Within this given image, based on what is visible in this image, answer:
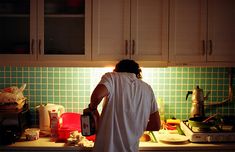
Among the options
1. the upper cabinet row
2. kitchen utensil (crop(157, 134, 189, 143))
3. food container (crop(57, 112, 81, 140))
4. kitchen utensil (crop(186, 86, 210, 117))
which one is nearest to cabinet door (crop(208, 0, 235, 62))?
the upper cabinet row

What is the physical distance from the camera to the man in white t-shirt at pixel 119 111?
2.06 m

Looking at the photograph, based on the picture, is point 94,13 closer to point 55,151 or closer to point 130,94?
point 130,94

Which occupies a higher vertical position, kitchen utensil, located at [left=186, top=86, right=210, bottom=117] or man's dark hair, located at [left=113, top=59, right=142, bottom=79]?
man's dark hair, located at [left=113, top=59, right=142, bottom=79]

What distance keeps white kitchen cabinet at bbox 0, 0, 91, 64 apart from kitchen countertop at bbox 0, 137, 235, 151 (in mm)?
674

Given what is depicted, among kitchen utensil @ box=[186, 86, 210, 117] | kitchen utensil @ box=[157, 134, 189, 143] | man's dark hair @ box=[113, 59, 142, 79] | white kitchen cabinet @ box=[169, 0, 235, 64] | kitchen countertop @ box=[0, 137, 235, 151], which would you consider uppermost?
white kitchen cabinet @ box=[169, 0, 235, 64]

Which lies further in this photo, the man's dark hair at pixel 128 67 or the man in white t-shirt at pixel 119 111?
the man's dark hair at pixel 128 67

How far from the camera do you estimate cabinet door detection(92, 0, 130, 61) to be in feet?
8.41

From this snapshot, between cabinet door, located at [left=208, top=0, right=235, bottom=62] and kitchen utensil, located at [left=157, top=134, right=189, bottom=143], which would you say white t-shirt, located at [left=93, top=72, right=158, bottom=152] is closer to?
kitchen utensil, located at [left=157, top=134, right=189, bottom=143]

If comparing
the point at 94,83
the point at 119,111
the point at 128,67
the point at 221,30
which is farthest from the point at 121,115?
the point at 221,30

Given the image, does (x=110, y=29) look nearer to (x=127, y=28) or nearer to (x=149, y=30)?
(x=127, y=28)

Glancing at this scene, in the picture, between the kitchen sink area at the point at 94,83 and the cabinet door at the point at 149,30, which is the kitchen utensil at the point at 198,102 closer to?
the kitchen sink area at the point at 94,83

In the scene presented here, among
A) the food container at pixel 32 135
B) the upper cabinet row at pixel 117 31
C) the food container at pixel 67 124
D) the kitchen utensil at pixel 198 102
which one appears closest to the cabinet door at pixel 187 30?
the upper cabinet row at pixel 117 31

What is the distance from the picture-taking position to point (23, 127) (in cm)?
269

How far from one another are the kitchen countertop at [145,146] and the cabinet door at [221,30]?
73 centimetres
